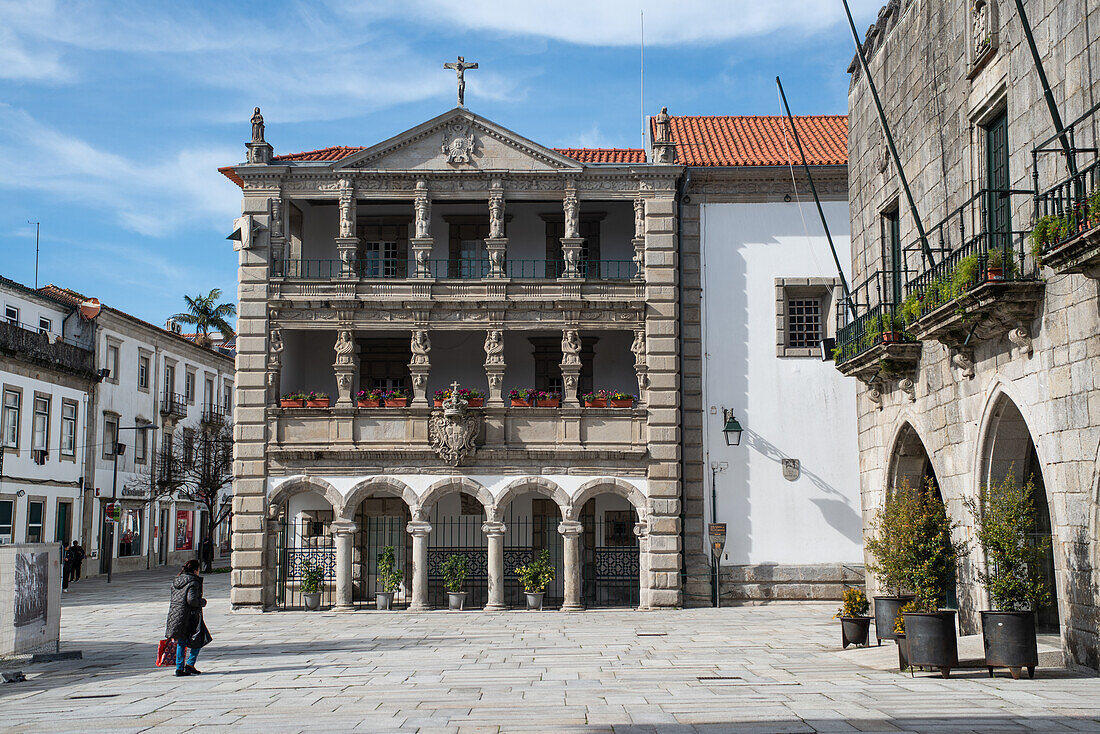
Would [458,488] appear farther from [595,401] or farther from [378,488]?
[595,401]

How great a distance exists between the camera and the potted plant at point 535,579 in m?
26.3

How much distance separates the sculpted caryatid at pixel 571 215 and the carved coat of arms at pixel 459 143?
2.59 metres

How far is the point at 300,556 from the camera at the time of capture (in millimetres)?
27828

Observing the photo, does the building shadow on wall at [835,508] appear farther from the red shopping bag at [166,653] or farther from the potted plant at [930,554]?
the red shopping bag at [166,653]

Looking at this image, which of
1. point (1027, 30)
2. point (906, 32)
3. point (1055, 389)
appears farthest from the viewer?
point (906, 32)

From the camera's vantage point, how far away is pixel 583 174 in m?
27.4

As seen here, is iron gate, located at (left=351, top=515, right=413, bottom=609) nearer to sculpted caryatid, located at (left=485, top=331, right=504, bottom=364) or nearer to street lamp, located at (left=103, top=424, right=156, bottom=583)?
sculpted caryatid, located at (left=485, top=331, right=504, bottom=364)

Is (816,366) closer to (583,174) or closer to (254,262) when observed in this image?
(583,174)

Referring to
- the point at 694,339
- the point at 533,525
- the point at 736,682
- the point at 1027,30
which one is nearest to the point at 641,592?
the point at 533,525

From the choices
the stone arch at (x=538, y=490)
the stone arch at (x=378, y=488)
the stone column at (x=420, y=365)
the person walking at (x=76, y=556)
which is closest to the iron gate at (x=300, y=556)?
the stone arch at (x=378, y=488)

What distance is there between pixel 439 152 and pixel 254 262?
528cm

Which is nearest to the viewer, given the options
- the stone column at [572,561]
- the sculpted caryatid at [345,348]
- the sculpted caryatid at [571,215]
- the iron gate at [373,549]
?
the stone column at [572,561]

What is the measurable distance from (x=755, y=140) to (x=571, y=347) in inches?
323

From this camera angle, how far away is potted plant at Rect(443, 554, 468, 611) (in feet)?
86.1
